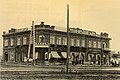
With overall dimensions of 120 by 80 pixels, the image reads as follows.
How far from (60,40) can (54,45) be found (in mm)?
114

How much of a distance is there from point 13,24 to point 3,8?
0.77ft

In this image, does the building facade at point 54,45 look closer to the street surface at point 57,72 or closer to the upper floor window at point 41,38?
the upper floor window at point 41,38

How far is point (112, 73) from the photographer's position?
497cm

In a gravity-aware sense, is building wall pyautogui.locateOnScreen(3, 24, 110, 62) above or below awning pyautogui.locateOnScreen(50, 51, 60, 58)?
above

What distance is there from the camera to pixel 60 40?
4422 mm

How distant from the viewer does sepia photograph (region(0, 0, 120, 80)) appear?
4195 mm

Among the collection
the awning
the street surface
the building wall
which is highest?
the building wall

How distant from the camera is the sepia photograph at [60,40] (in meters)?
4.20

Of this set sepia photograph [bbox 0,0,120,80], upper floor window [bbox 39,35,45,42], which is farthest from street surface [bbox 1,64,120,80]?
upper floor window [bbox 39,35,45,42]

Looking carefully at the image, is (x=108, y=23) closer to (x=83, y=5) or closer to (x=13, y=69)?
(x=83, y=5)

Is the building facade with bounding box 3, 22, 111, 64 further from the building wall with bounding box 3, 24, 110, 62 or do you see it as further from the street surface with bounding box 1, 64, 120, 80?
the street surface with bounding box 1, 64, 120, 80

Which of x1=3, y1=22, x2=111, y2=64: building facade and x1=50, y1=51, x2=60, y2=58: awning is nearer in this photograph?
x1=3, y1=22, x2=111, y2=64: building facade

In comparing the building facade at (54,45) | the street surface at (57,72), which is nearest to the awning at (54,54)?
the building facade at (54,45)

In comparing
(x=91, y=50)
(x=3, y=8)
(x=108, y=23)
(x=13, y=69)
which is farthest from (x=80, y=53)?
(x=3, y=8)
